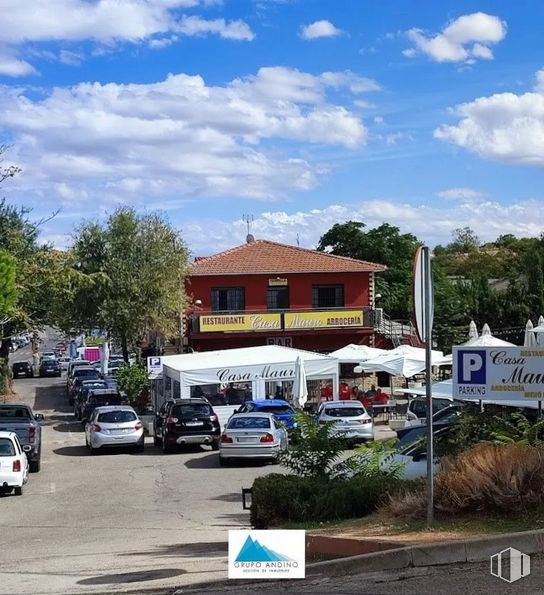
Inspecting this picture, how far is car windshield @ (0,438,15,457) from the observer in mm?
20625

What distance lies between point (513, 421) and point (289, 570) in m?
6.29

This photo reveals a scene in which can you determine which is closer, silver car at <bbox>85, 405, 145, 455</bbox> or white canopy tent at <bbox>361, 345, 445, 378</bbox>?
silver car at <bbox>85, 405, 145, 455</bbox>

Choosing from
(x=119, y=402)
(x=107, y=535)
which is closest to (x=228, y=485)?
(x=107, y=535)

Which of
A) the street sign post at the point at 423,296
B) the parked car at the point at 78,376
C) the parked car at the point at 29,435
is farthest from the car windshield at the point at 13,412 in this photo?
the parked car at the point at 78,376

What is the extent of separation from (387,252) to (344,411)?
49266mm

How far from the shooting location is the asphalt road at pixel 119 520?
35.7 ft

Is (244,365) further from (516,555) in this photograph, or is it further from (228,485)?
(516,555)

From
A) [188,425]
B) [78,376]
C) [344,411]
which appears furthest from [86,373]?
[344,411]

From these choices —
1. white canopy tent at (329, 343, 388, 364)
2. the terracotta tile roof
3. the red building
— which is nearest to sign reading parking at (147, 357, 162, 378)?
white canopy tent at (329, 343, 388, 364)

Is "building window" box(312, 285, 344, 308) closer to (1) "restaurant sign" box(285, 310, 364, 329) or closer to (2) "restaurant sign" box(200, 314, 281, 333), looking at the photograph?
(1) "restaurant sign" box(285, 310, 364, 329)

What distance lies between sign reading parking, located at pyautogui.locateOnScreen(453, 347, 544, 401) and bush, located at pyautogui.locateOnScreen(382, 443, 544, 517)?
511 cm

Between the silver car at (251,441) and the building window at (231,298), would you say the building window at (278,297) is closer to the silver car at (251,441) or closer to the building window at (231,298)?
the building window at (231,298)

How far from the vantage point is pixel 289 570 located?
8.96 meters

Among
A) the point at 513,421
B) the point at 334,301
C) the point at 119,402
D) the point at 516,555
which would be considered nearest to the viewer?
the point at 516,555
